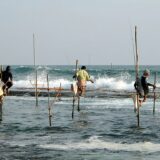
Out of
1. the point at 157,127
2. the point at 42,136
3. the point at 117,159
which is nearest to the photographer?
the point at 117,159

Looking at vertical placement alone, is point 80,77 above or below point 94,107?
above

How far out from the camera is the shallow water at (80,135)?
1528 centimetres

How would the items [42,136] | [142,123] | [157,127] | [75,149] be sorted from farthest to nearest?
[142,123]
[157,127]
[42,136]
[75,149]

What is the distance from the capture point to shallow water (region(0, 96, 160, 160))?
50.1 ft

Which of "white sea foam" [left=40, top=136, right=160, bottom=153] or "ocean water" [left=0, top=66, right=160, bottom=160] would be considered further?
"white sea foam" [left=40, top=136, right=160, bottom=153]

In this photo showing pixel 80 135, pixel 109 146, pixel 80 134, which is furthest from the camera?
pixel 80 134

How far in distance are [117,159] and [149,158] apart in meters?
0.87

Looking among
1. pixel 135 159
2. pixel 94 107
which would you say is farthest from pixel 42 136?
pixel 94 107

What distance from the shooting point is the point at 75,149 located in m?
16.0

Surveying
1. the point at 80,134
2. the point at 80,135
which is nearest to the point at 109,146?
the point at 80,135

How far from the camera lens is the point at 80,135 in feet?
62.3

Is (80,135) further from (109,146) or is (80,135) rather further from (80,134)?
(109,146)

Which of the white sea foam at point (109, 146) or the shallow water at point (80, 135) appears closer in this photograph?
the shallow water at point (80, 135)

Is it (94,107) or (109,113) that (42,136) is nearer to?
(109,113)
